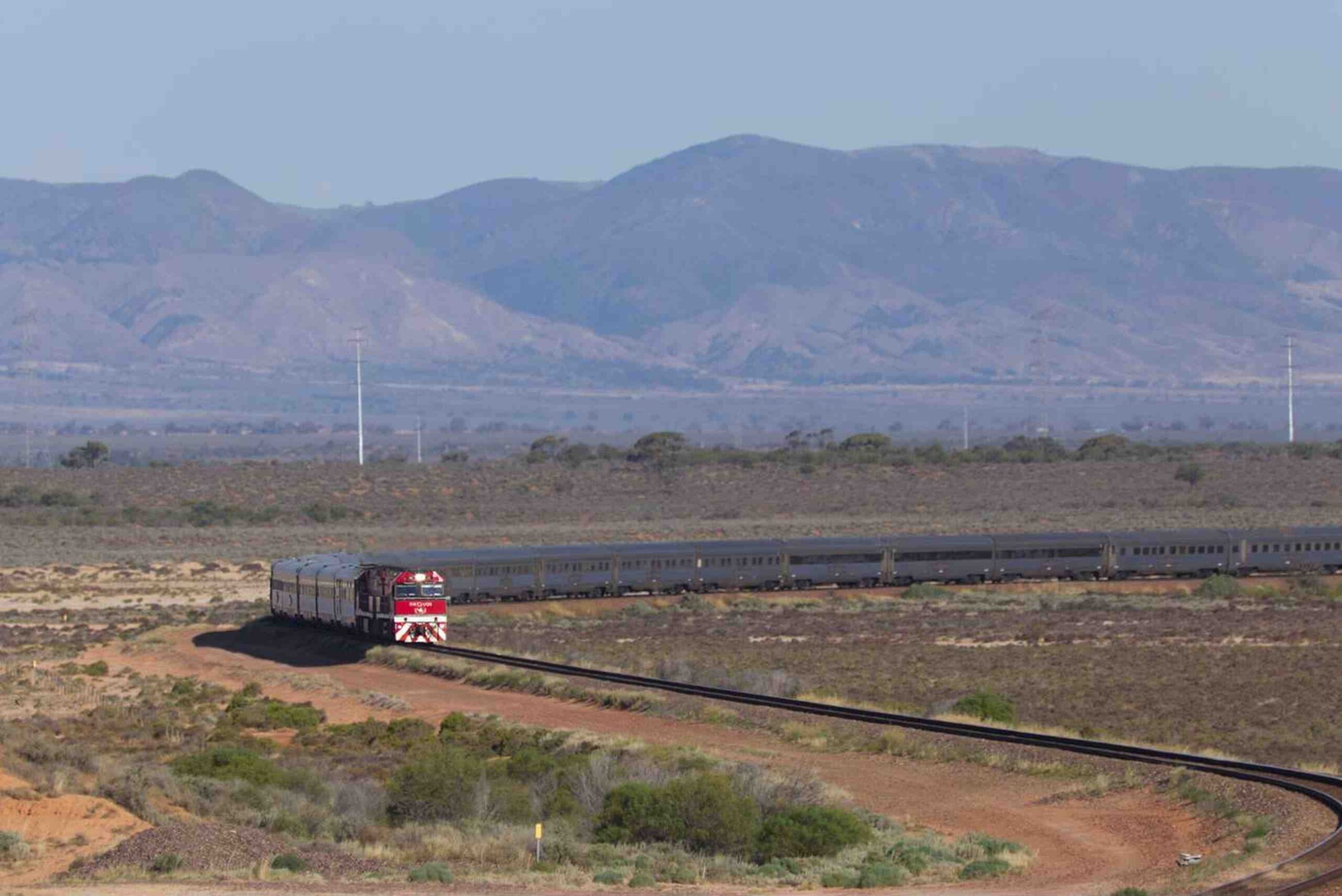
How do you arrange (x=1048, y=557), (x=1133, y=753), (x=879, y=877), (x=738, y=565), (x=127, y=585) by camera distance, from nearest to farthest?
1. (x=879, y=877)
2. (x=1133, y=753)
3. (x=738, y=565)
4. (x=1048, y=557)
5. (x=127, y=585)

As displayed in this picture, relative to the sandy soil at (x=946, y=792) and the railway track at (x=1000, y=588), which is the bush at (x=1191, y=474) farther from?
the sandy soil at (x=946, y=792)

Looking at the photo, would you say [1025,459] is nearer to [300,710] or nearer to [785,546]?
[785,546]

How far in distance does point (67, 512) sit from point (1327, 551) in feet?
213

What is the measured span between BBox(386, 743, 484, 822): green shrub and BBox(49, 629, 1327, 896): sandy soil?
5564 millimetres

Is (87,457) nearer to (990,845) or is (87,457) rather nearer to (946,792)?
(946,792)

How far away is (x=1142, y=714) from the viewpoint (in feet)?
129

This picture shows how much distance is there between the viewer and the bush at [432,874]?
76.5 feet

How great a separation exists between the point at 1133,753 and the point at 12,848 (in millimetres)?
17087

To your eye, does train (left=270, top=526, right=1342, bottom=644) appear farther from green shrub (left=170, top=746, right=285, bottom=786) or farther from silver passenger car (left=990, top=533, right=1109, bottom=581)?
green shrub (left=170, top=746, right=285, bottom=786)

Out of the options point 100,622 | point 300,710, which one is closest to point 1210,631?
point 300,710

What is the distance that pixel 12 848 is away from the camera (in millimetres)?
24141

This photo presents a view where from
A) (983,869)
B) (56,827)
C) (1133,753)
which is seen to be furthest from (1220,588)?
(56,827)

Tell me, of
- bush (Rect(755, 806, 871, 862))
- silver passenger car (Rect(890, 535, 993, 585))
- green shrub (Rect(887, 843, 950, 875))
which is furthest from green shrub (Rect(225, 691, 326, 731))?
silver passenger car (Rect(890, 535, 993, 585))

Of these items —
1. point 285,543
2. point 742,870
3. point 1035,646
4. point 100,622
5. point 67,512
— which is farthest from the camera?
point 67,512
